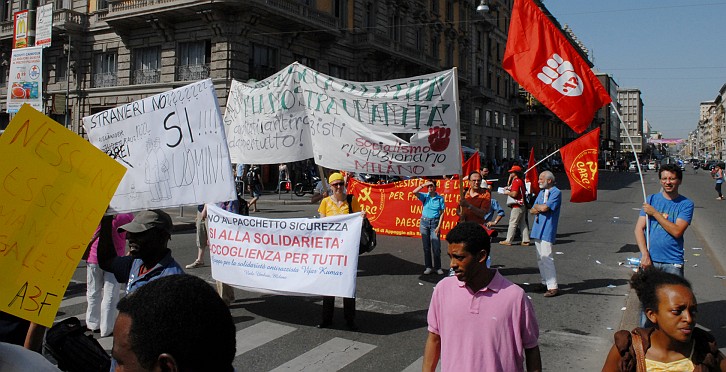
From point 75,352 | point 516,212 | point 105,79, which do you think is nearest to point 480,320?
point 75,352

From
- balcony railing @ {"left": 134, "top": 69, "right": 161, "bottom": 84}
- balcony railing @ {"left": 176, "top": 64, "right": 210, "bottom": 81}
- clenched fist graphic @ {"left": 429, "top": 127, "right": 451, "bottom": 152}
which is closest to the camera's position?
clenched fist graphic @ {"left": 429, "top": 127, "right": 451, "bottom": 152}

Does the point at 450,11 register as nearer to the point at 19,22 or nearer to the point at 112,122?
the point at 19,22

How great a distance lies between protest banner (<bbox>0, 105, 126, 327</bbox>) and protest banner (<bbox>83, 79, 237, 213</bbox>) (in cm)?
193

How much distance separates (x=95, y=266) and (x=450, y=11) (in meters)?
46.8

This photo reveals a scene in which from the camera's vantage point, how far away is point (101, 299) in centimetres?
598

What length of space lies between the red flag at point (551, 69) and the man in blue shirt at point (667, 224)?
1.27 metres

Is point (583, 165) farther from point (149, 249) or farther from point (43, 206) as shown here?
point (43, 206)

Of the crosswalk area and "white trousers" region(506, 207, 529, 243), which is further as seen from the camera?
"white trousers" region(506, 207, 529, 243)

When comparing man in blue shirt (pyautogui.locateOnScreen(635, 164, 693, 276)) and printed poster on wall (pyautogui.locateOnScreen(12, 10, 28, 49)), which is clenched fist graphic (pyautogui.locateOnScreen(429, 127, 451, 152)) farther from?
printed poster on wall (pyautogui.locateOnScreen(12, 10, 28, 49))

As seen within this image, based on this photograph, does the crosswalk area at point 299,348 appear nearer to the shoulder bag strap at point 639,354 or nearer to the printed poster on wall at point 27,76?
the shoulder bag strap at point 639,354

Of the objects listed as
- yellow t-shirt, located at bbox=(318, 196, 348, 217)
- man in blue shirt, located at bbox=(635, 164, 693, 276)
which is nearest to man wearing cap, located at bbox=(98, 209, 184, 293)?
yellow t-shirt, located at bbox=(318, 196, 348, 217)

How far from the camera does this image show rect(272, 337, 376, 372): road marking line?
496 cm

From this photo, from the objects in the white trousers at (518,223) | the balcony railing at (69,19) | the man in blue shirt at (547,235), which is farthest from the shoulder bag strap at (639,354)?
the balcony railing at (69,19)

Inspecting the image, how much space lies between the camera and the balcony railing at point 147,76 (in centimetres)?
2828
